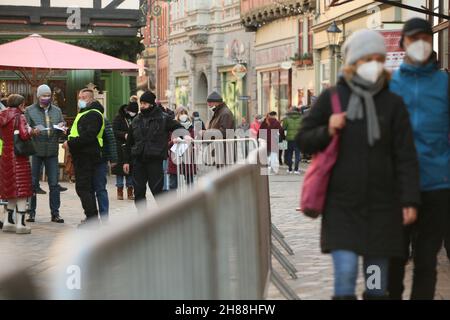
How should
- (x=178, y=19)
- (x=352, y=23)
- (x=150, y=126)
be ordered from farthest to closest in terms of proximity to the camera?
(x=178, y=19)
(x=352, y=23)
(x=150, y=126)

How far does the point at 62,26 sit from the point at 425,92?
84.0 ft

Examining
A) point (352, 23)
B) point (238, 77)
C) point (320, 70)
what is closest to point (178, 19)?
point (238, 77)

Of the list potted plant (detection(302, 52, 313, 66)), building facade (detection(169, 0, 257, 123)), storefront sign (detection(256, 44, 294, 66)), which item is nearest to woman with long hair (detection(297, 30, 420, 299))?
potted plant (detection(302, 52, 313, 66))

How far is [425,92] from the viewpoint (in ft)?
22.1

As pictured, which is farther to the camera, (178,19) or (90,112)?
(178,19)

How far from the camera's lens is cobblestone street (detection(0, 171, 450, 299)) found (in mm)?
8945

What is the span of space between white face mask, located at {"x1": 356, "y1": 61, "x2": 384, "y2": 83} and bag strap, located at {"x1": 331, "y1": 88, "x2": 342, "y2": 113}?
6.3 inches

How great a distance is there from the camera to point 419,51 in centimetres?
669

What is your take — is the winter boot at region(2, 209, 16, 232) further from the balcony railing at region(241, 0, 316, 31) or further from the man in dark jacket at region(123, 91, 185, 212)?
the balcony railing at region(241, 0, 316, 31)

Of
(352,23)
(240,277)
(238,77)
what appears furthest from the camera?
(238,77)

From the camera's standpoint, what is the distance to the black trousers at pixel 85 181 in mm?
13930

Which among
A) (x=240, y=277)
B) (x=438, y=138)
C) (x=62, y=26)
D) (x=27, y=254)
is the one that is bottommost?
(x=27, y=254)

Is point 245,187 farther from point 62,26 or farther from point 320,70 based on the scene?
point 320,70

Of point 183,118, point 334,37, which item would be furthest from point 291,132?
point 334,37
